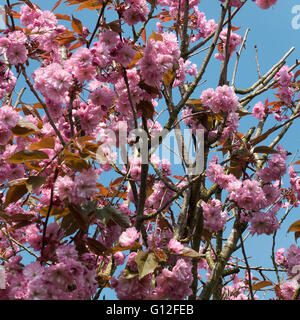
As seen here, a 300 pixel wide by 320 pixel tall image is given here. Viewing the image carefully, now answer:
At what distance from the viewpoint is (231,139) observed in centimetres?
270

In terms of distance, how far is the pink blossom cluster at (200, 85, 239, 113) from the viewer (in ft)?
7.16

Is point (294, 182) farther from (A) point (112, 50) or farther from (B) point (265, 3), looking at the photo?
(A) point (112, 50)

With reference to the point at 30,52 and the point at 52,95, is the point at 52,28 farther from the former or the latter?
the point at 52,95

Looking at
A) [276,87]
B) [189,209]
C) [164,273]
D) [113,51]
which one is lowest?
[164,273]

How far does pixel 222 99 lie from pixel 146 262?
1.06 m

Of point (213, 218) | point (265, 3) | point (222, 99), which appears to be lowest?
point (213, 218)

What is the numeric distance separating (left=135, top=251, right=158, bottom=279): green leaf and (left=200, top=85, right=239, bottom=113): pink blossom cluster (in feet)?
3.26

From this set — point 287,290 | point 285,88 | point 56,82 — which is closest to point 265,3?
point 285,88

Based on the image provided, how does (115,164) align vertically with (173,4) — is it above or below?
below

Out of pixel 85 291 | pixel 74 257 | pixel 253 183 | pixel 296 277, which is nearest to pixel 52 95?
pixel 74 257

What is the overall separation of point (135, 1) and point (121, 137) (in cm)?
74

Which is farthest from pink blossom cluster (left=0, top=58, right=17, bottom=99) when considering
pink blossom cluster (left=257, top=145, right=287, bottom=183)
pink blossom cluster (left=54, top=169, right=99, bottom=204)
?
pink blossom cluster (left=257, top=145, right=287, bottom=183)

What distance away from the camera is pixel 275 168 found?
2.29 metres

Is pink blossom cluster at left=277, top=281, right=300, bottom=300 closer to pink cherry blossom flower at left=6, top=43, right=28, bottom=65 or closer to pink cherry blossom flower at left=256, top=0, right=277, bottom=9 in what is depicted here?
pink cherry blossom flower at left=256, top=0, right=277, bottom=9
